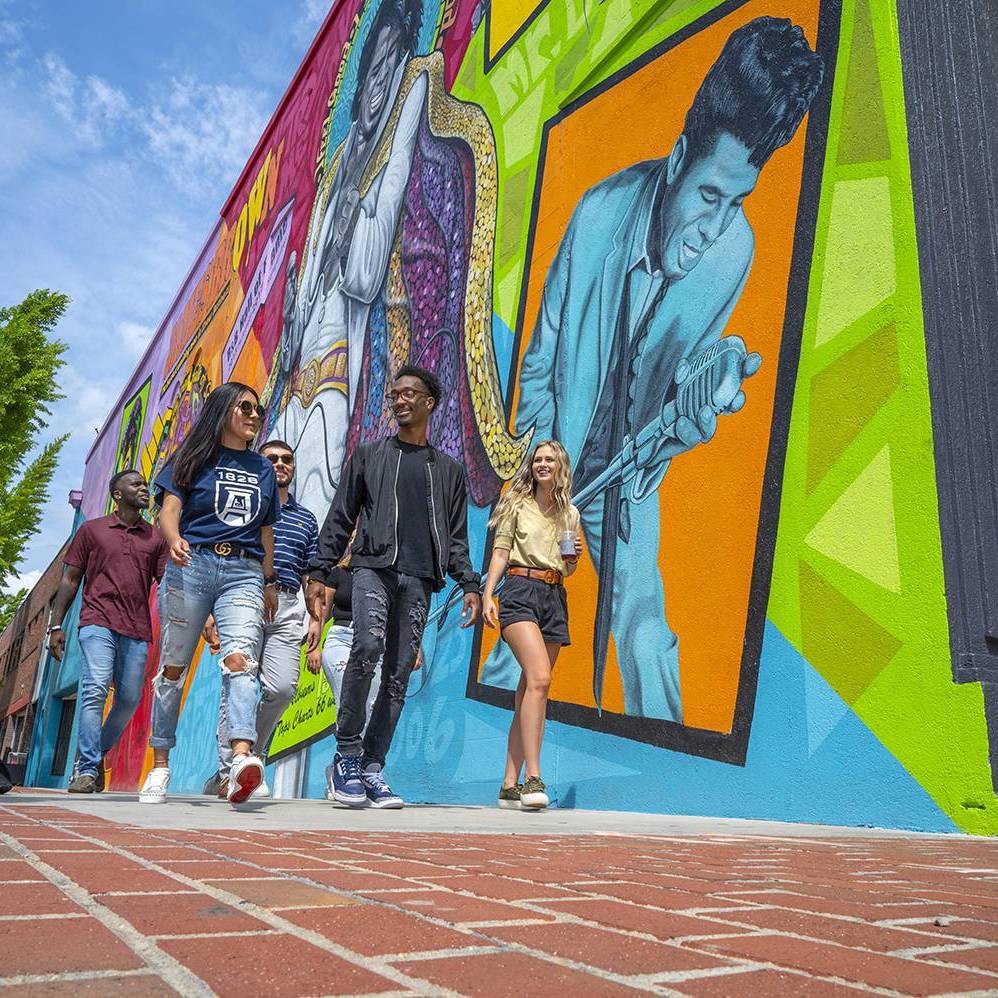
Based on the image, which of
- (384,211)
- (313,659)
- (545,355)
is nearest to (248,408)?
(313,659)

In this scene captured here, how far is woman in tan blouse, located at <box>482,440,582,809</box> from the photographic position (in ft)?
12.1

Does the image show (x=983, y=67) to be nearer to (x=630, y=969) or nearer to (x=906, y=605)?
(x=906, y=605)

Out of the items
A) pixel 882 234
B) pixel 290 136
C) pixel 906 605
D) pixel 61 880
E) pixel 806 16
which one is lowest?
pixel 61 880

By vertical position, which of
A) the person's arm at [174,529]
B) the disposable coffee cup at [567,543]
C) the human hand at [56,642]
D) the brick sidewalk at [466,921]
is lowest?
the brick sidewalk at [466,921]

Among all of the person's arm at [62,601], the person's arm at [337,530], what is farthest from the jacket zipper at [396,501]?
the person's arm at [62,601]

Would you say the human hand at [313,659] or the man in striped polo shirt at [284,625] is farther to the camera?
the human hand at [313,659]

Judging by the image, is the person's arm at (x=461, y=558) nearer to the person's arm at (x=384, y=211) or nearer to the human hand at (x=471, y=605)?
the human hand at (x=471, y=605)

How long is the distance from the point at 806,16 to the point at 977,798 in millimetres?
3317

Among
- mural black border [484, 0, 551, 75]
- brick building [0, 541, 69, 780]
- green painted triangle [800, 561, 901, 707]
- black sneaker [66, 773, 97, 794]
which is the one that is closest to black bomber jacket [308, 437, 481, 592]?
green painted triangle [800, 561, 901, 707]

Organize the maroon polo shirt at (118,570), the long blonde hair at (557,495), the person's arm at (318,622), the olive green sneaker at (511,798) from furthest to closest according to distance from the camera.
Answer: the maroon polo shirt at (118,570) → the long blonde hair at (557,495) → the olive green sneaker at (511,798) → the person's arm at (318,622)

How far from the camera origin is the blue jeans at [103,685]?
468 centimetres

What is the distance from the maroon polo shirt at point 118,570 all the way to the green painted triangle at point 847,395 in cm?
320

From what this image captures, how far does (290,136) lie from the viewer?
12609mm

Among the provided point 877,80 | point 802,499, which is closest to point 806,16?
point 877,80
